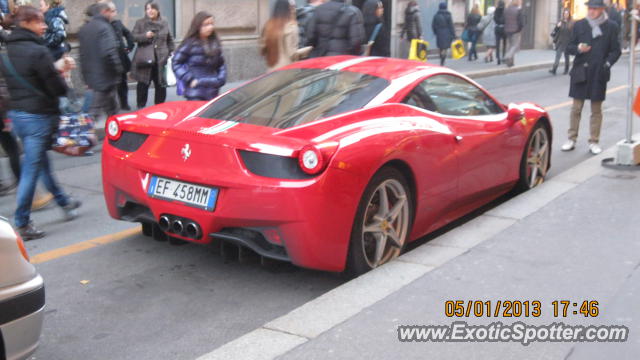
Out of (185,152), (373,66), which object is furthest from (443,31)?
(185,152)

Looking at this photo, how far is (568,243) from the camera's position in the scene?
5.39m

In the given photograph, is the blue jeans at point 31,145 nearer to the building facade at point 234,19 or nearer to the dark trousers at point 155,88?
the dark trousers at point 155,88

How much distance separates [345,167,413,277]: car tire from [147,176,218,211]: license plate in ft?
2.73

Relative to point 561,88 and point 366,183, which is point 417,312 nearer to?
point 366,183

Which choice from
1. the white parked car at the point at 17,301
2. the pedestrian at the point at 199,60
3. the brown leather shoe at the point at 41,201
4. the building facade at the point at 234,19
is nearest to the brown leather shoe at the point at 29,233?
the brown leather shoe at the point at 41,201

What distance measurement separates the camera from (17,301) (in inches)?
122

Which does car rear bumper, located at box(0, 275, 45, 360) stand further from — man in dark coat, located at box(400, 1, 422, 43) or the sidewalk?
man in dark coat, located at box(400, 1, 422, 43)

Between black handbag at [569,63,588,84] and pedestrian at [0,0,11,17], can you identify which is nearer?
black handbag at [569,63,588,84]

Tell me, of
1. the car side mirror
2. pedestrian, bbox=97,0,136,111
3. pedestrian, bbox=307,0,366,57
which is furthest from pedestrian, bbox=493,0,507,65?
the car side mirror

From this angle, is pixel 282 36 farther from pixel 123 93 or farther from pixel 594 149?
pixel 123 93

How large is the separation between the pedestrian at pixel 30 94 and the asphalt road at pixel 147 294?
37 cm

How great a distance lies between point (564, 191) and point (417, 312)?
10.6 ft

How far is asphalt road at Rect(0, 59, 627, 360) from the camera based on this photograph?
4.07 metres

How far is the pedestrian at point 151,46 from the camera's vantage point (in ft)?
38.5
